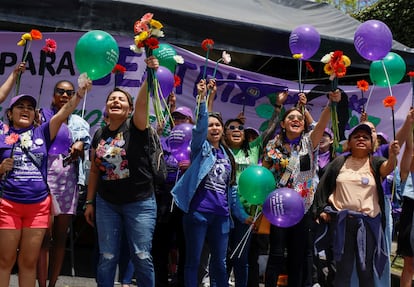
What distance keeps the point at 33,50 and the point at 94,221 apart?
2.45 metres

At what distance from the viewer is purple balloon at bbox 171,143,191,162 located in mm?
4727

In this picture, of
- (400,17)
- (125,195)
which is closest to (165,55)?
(125,195)

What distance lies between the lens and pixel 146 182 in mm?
3871

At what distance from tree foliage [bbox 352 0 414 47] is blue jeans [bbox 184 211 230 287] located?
29.3 ft

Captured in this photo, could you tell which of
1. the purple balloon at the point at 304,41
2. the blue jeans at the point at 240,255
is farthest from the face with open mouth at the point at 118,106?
the purple balloon at the point at 304,41

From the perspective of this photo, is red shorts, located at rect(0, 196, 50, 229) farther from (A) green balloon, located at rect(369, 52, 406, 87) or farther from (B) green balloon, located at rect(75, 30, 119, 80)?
(A) green balloon, located at rect(369, 52, 406, 87)

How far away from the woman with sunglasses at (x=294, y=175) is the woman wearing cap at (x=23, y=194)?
1.79 meters

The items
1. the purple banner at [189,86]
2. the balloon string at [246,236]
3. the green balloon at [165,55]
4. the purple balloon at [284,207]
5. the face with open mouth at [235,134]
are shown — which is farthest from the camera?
the purple banner at [189,86]

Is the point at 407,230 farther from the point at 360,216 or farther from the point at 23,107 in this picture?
the point at 23,107

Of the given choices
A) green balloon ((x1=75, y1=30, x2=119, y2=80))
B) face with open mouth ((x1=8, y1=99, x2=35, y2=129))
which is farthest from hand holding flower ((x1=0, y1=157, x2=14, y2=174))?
green balloon ((x1=75, y1=30, x2=119, y2=80))

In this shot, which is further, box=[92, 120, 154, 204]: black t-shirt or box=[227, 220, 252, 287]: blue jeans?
box=[227, 220, 252, 287]: blue jeans

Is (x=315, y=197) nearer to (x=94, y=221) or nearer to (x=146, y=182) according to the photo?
(x=146, y=182)

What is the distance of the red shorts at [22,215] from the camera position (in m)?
3.75

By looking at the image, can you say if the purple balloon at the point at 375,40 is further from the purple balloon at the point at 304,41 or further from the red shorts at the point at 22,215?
the red shorts at the point at 22,215
